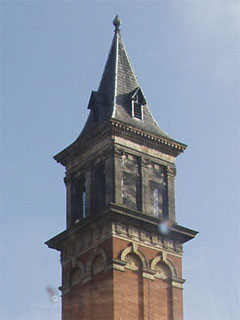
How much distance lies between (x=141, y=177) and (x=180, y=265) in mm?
5401

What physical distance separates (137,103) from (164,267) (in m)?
10.4

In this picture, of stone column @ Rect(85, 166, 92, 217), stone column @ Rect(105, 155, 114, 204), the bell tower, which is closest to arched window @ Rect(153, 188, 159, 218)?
the bell tower

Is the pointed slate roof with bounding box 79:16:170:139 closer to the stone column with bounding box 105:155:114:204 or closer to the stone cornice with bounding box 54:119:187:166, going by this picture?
the stone cornice with bounding box 54:119:187:166

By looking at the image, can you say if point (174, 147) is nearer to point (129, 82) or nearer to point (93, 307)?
point (129, 82)

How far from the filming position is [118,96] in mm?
A: 67188

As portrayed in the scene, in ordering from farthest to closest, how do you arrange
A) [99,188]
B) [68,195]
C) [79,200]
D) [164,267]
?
[68,195]
[79,200]
[99,188]
[164,267]

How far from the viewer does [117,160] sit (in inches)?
2501

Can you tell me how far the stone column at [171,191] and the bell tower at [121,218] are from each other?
0.06 metres

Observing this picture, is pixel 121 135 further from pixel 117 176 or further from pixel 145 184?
pixel 145 184

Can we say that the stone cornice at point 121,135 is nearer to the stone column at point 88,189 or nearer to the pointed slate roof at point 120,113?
the pointed slate roof at point 120,113

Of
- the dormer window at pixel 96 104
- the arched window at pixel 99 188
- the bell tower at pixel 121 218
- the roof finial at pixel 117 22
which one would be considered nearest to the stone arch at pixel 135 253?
the bell tower at pixel 121 218

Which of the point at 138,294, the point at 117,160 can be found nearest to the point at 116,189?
the point at 117,160

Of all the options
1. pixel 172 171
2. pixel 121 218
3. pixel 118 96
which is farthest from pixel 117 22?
pixel 121 218

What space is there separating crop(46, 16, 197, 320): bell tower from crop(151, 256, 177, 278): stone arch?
0.06m
